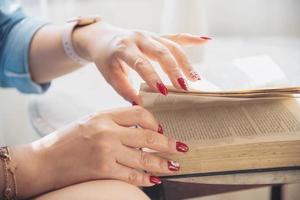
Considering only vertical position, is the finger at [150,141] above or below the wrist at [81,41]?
below

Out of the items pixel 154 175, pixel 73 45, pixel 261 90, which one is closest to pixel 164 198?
pixel 154 175

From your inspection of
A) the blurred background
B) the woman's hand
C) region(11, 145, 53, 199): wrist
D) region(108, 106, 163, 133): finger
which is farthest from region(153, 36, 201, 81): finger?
the blurred background

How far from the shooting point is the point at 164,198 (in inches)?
23.5

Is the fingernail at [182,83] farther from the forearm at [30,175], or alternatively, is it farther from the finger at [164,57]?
the forearm at [30,175]

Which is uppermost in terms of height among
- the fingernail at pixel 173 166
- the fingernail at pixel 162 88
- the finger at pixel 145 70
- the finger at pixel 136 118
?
the finger at pixel 145 70

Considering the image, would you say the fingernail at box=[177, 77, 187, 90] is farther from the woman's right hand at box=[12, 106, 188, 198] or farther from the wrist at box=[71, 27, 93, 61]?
the wrist at box=[71, 27, 93, 61]

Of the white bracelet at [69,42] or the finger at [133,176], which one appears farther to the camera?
the white bracelet at [69,42]

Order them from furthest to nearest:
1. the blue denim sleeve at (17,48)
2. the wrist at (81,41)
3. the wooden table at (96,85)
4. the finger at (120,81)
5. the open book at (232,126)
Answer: the wooden table at (96,85) < the blue denim sleeve at (17,48) < the wrist at (81,41) < the finger at (120,81) < the open book at (232,126)

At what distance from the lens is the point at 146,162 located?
1.77 feet

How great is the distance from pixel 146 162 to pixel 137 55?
166 millimetres

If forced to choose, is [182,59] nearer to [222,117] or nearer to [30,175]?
[222,117]

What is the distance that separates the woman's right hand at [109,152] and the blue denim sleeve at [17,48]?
361 mm

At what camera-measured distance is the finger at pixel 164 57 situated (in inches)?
23.6

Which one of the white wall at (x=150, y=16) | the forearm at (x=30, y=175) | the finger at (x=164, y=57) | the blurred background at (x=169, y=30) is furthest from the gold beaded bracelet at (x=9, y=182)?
the white wall at (x=150, y=16)
